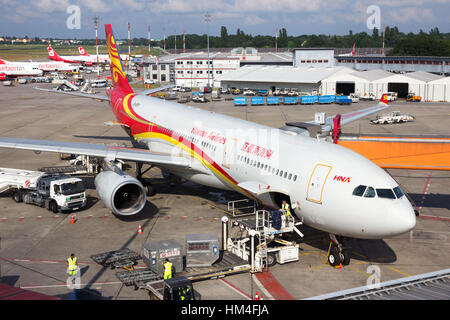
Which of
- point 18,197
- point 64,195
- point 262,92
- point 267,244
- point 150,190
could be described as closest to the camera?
point 267,244

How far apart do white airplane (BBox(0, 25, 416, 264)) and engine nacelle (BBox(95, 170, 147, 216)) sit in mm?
59

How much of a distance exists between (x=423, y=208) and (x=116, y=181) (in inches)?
786

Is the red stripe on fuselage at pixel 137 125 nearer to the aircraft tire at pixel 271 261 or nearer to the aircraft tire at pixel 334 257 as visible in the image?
the aircraft tire at pixel 271 261

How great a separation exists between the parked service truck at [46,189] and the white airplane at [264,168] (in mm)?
2234

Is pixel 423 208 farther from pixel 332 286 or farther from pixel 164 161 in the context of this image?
pixel 164 161

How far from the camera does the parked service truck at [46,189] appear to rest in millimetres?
31125

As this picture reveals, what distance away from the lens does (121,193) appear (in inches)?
1148

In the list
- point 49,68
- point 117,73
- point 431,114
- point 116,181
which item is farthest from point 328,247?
point 49,68

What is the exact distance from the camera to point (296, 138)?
84.2 feet

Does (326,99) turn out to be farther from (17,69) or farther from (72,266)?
(17,69)

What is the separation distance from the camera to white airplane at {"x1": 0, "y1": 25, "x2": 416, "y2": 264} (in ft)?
67.8

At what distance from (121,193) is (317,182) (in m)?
12.7
